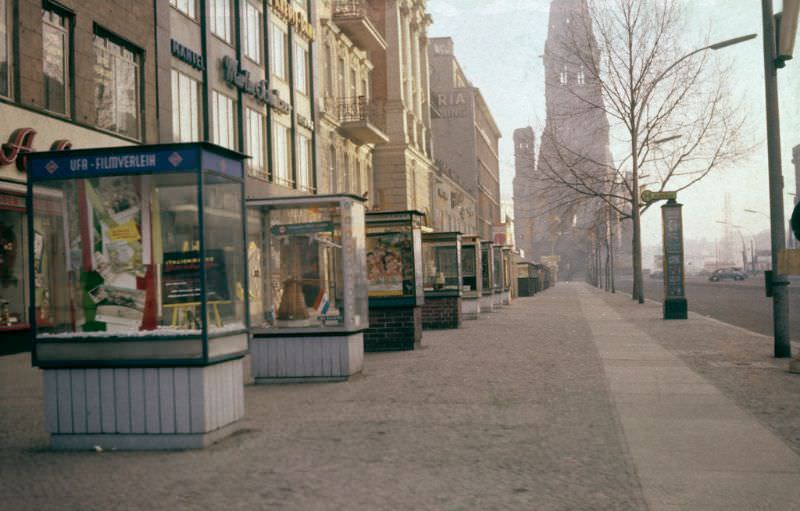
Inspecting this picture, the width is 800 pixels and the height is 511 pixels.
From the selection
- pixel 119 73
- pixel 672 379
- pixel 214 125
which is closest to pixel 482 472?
pixel 672 379

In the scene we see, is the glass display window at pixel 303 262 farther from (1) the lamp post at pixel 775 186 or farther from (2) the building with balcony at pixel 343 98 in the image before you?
(2) the building with balcony at pixel 343 98

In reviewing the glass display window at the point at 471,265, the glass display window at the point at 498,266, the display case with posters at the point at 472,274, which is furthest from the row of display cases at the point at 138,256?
the glass display window at the point at 498,266

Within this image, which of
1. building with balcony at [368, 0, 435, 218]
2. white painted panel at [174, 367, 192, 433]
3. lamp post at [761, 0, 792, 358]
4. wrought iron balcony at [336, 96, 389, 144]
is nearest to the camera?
white painted panel at [174, 367, 192, 433]

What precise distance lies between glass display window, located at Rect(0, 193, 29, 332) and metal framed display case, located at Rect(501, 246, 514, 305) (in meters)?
28.1

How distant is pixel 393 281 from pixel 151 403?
390 inches

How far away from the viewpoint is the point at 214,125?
27453mm

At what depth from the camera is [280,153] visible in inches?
1315

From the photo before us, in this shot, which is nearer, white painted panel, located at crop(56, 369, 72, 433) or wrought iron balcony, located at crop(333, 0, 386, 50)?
white painted panel, located at crop(56, 369, 72, 433)

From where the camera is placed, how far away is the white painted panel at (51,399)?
8281mm

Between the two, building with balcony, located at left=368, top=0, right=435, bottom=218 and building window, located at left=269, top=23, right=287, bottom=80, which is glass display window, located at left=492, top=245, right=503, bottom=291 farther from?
building window, located at left=269, top=23, right=287, bottom=80

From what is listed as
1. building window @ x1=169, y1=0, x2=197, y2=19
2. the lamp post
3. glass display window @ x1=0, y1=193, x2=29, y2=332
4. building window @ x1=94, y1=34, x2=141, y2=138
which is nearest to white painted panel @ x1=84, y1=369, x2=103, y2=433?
the lamp post

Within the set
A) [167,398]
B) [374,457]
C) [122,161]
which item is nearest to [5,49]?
[122,161]

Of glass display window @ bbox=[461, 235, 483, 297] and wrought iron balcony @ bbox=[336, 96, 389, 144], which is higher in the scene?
wrought iron balcony @ bbox=[336, 96, 389, 144]

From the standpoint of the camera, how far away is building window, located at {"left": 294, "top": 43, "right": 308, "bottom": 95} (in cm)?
3550
